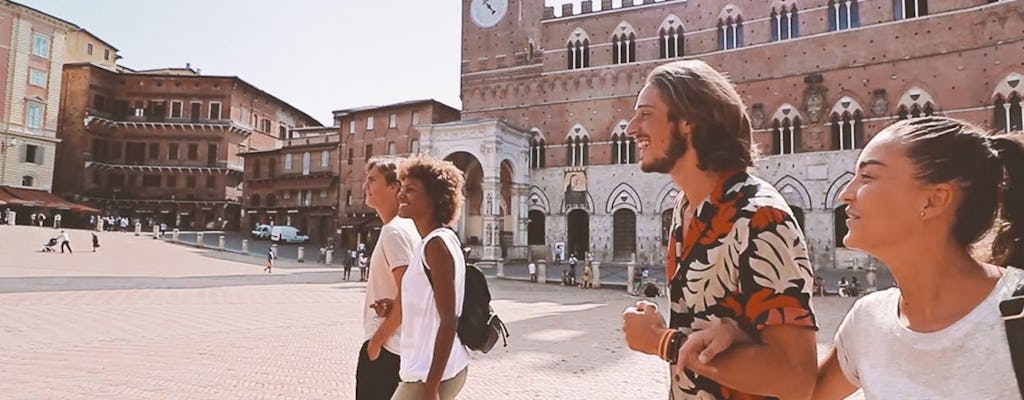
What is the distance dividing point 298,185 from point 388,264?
150 ft

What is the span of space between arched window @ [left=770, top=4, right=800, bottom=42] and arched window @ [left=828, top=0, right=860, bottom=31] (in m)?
1.42

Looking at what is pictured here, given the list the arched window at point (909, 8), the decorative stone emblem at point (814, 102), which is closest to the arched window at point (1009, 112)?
the arched window at point (909, 8)

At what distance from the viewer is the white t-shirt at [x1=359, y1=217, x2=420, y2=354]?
3113mm

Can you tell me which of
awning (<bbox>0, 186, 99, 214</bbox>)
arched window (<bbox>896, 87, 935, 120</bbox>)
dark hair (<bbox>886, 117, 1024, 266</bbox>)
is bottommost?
dark hair (<bbox>886, 117, 1024, 266</bbox>)

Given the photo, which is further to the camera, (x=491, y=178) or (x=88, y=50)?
(x=88, y=50)

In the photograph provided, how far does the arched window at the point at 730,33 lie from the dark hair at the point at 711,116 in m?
29.7

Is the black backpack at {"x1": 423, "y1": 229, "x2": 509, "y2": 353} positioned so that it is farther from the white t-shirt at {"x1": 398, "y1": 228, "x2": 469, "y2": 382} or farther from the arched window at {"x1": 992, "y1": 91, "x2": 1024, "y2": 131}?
the arched window at {"x1": 992, "y1": 91, "x2": 1024, "y2": 131}

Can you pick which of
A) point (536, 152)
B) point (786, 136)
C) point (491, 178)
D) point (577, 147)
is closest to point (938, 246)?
point (786, 136)

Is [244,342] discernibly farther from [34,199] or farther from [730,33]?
[34,199]

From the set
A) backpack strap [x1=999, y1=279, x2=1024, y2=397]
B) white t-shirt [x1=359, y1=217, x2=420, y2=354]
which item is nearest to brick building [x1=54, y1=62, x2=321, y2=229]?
white t-shirt [x1=359, y1=217, x2=420, y2=354]

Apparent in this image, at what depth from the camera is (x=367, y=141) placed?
42.1 metres

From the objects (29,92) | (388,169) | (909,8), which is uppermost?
(29,92)

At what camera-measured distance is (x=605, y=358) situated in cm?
894

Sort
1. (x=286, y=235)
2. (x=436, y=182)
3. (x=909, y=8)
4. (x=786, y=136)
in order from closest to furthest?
(x=436, y=182)
(x=909, y=8)
(x=786, y=136)
(x=286, y=235)
